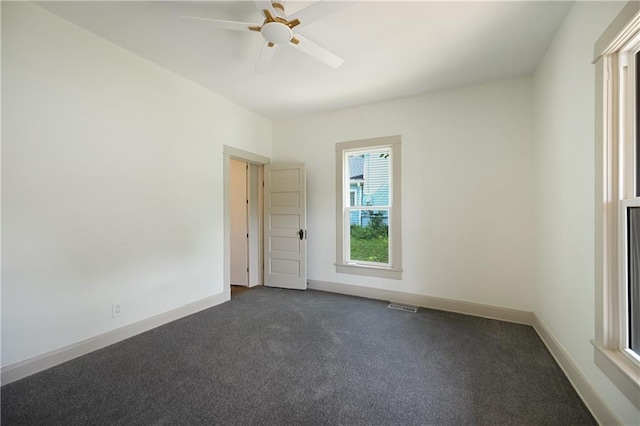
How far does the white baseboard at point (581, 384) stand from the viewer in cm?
153

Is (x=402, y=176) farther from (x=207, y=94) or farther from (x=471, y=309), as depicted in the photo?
(x=207, y=94)

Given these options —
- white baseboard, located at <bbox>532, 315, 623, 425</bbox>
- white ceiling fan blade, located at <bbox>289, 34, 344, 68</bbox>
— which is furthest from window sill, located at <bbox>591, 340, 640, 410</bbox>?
white ceiling fan blade, located at <bbox>289, 34, 344, 68</bbox>

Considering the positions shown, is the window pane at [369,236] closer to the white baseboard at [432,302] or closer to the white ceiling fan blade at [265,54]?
the white baseboard at [432,302]

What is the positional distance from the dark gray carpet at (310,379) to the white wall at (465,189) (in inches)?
23.1

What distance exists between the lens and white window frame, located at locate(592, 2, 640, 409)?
1.49m

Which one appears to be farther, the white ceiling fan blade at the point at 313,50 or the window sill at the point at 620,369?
the white ceiling fan blade at the point at 313,50

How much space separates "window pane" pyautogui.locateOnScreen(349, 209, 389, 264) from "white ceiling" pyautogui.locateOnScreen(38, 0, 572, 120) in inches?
67.8

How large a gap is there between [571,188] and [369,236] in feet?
7.95

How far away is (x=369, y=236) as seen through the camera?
4102 mm

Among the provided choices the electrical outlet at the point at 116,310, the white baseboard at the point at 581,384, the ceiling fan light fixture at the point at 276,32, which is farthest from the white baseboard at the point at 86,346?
the white baseboard at the point at 581,384

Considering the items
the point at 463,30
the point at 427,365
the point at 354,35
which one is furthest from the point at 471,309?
the point at 354,35

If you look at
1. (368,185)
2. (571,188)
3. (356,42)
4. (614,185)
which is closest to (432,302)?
(368,185)

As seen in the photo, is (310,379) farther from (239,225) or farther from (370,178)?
(239,225)

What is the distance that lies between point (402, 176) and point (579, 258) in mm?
2122
